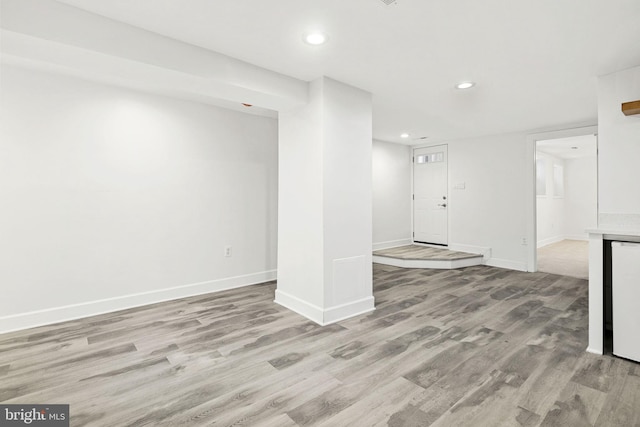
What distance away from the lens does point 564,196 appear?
29.2 feet

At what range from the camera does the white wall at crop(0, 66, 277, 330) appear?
2838 millimetres

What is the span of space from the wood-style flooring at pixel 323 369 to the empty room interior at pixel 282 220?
2cm

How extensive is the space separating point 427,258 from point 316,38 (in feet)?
14.0

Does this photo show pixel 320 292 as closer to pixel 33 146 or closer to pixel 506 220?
pixel 33 146

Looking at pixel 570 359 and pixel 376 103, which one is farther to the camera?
pixel 376 103

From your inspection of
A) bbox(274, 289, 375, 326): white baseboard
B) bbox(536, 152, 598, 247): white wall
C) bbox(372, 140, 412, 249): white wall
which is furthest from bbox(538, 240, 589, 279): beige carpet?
bbox(274, 289, 375, 326): white baseboard

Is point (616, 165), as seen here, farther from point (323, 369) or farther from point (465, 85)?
point (323, 369)

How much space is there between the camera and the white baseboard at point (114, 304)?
283cm

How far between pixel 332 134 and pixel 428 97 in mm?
1428

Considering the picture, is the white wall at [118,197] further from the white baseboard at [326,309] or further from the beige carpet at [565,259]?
the beige carpet at [565,259]

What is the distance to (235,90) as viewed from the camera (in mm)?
2717

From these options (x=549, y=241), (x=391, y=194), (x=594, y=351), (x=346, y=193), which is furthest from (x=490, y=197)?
(x=549, y=241)

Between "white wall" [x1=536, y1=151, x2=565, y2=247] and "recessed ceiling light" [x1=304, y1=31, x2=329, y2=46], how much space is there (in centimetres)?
764

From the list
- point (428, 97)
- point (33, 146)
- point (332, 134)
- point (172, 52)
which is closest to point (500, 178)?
point (428, 97)
